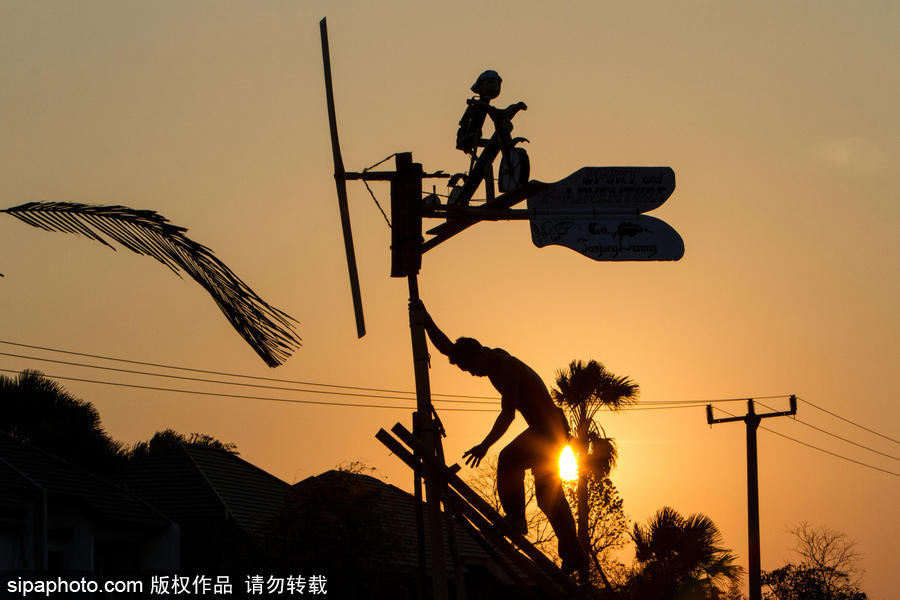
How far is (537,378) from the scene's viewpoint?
923 centimetres

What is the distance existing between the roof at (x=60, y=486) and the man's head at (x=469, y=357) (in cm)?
1256

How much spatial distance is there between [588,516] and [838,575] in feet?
30.1

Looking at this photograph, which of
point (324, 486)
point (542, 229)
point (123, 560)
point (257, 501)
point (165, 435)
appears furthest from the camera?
point (165, 435)

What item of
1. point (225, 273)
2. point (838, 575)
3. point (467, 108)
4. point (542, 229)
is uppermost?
point (467, 108)

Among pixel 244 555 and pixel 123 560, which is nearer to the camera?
pixel 244 555

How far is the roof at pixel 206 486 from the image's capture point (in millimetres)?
25734

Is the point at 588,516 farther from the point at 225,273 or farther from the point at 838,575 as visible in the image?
the point at 225,273

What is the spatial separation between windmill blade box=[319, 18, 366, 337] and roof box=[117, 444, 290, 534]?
16241 mm

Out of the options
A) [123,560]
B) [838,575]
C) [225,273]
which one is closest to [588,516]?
[838,575]

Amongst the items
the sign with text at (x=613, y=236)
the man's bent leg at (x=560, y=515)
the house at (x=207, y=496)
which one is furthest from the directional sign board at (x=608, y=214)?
the house at (x=207, y=496)

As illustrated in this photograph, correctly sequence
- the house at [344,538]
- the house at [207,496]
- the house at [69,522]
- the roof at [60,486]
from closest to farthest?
the house at [69,522]
the roof at [60,486]
the house at [344,538]
the house at [207,496]

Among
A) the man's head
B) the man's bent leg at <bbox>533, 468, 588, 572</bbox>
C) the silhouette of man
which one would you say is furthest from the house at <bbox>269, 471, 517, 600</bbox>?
the man's head

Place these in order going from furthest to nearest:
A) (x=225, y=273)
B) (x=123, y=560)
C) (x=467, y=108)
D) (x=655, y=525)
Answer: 1. (x=655, y=525)
2. (x=123, y=560)
3. (x=467, y=108)
4. (x=225, y=273)

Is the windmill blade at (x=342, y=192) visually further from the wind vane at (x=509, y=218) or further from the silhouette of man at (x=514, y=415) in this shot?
the silhouette of man at (x=514, y=415)
